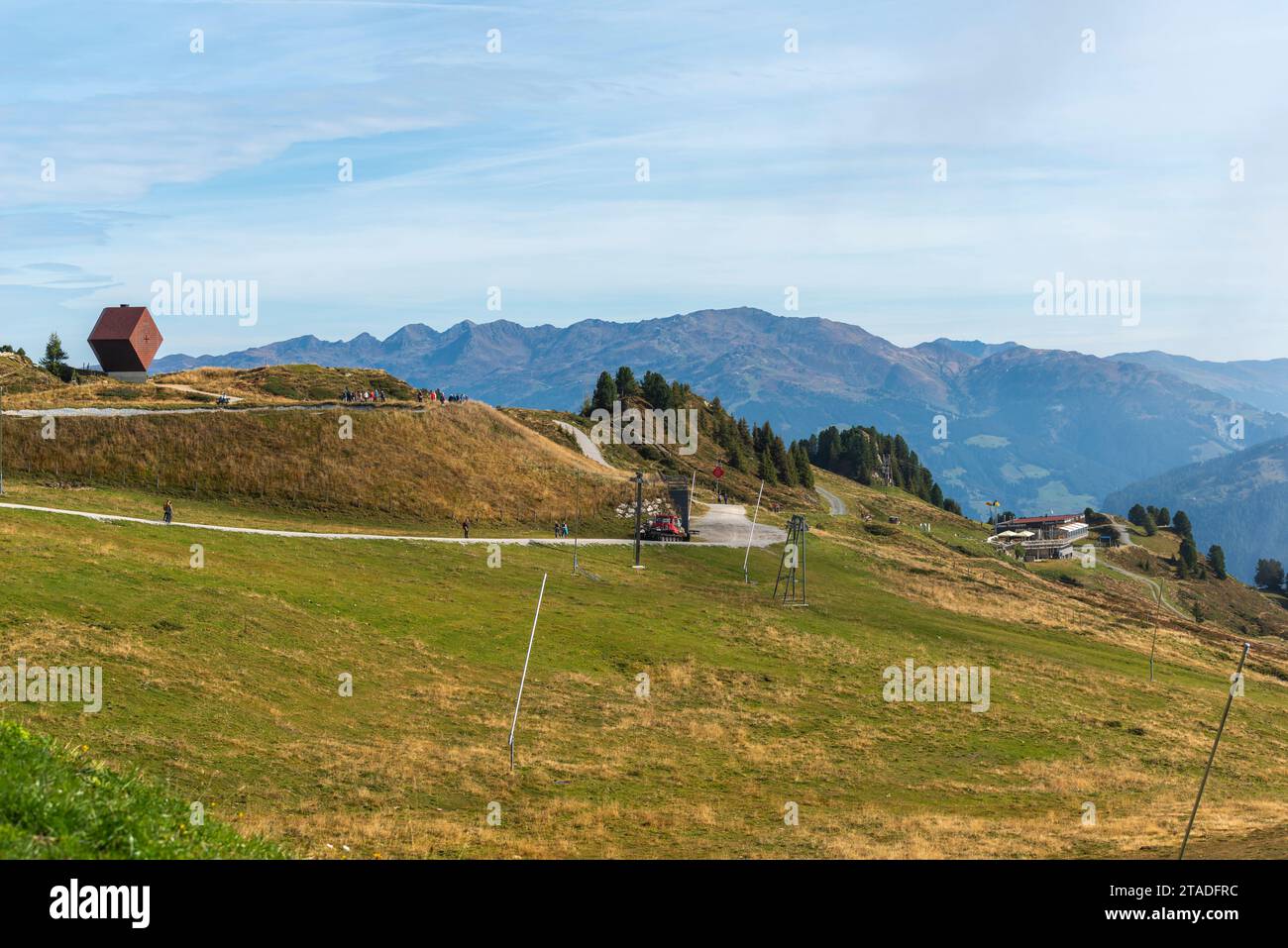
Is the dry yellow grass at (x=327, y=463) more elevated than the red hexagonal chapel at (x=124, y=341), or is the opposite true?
the red hexagonal chapel at (x=124, y=341)

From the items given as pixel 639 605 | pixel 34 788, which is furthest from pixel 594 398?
pixel 34 788

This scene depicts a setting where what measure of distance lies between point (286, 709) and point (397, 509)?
166ft

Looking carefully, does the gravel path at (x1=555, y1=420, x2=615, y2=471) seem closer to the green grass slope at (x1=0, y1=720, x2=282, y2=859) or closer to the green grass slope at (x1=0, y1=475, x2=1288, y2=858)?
the green grass slope at (x1=0, y1=475, x2=1288, y2=858)

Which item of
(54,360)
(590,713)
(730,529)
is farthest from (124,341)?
(590,713)

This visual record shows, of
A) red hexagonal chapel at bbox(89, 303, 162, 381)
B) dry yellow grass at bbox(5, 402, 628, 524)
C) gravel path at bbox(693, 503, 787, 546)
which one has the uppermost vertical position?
red hexagonal chapel at bbox(89, 303, 162, 381)

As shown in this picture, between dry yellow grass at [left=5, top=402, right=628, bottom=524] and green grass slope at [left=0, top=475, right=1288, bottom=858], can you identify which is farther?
dry yellow grass at [left=5, top=402, right=628, bottom=524]

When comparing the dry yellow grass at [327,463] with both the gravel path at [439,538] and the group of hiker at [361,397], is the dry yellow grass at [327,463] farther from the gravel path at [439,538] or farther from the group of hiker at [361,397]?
the gravel path at [439,538]

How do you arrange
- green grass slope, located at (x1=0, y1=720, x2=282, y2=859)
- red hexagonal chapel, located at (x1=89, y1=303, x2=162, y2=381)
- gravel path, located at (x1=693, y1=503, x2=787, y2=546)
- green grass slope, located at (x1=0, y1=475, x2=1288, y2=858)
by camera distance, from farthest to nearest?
red hexagonal chapel, located at (x1=89, y1=303, x2=162, y2=381) → gravel path, located at (x1=693, y1=503, x2=787, y2=546) → green grass slope, located at (x1=0, y1=475, x2=1288, y2=858) → green grass slope, located at (x1=0, y1=720, x2=282, y2=859)

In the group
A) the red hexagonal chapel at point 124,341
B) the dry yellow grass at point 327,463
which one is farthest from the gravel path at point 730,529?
the red hexagonal chapel at point 124,341

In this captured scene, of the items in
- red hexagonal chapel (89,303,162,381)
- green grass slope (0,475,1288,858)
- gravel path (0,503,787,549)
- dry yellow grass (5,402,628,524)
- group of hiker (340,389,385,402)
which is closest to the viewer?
green grass slope (0,475,1288,858)

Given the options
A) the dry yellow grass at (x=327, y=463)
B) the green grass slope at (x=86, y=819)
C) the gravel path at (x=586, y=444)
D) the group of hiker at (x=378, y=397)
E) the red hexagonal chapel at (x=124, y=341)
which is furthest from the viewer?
the gravel path at (x=586, y=444)

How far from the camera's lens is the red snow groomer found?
330 feet

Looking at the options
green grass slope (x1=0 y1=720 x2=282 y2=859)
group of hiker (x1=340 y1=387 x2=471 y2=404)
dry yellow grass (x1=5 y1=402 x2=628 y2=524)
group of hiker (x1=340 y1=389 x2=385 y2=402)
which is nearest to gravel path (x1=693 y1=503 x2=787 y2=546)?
dry yellow grass (x1=5 y1=402 x2=628 y2=524)

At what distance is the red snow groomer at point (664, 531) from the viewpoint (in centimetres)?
10062
